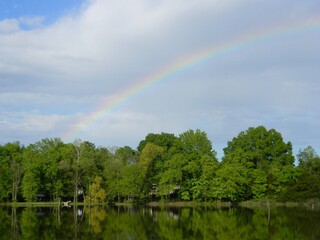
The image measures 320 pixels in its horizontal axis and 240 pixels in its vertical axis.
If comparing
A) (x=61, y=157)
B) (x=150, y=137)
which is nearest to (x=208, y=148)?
(x=150, y=137)

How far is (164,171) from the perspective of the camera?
86812 mm

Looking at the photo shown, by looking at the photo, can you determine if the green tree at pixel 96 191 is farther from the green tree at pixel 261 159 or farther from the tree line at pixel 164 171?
the green tree at pixel 261 159

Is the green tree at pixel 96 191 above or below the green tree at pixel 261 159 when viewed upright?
below

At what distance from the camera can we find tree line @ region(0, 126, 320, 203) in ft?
258

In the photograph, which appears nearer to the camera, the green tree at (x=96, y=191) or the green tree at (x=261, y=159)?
the green tree at (x=261, y=159)

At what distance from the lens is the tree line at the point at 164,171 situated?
78750 millimetres

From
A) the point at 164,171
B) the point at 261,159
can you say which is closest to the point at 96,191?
the point at 164,171

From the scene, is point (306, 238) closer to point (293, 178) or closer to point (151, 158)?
point (293, 178)

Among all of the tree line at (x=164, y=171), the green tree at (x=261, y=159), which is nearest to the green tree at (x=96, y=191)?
the tree line at (x=164, y=171)

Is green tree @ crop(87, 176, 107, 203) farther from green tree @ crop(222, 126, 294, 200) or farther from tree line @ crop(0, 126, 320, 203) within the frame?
green tree @ crop(222, 126, 294, 200)

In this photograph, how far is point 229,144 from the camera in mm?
91500

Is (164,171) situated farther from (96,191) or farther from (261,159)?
(261,159)

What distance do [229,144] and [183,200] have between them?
1629 centimetres

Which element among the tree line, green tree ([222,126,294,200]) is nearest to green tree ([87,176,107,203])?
the tree line
